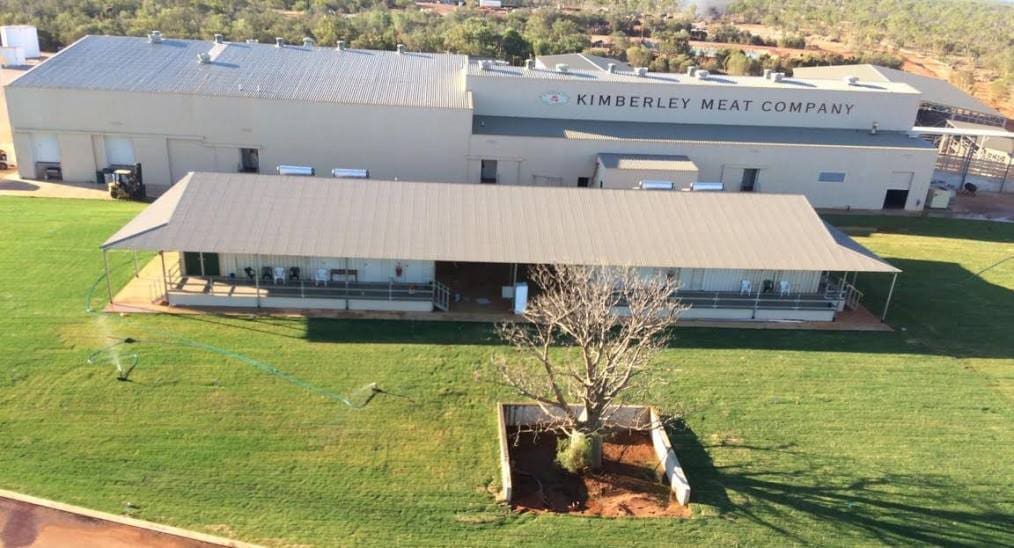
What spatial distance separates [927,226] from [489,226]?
1120 inches

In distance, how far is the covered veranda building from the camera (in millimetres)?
28609

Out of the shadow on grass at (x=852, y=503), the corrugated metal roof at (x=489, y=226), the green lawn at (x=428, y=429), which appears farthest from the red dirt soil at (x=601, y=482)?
the corrugated metal roof at (x=489, y=226)

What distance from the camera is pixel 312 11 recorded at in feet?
351

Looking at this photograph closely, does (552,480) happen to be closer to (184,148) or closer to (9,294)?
(9,294)

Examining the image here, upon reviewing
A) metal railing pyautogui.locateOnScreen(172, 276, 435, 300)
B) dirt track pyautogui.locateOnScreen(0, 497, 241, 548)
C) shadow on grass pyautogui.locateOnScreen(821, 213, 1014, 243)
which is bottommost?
dirt track pyautogui.locateOnScreen(0, 497, 241, 548)

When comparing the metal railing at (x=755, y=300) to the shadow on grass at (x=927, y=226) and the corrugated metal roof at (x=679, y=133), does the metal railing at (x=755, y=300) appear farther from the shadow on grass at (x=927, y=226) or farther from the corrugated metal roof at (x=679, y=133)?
the corrugated metal roof at (x=679, y=133)

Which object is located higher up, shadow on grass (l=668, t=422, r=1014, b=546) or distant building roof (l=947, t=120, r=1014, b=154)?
distant building roof (l=947, t=120, r=1014, b=154)

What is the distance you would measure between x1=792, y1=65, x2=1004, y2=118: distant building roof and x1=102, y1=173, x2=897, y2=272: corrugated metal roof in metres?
31.6

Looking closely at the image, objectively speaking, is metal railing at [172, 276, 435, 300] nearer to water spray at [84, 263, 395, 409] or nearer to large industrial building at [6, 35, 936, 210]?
water spray at [84, 263, 395, 409]

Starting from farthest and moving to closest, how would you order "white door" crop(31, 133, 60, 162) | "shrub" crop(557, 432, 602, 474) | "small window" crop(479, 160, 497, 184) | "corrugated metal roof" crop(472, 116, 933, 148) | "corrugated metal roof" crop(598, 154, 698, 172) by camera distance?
1. "corrugated metal roof" crop(472, 116, 933, 148)
2. "small window" crop(479, 160, 497, 184)
3. "white door" crop(31, 133, 60, 162)
4. "corrugated metal roof" crop(598, 154, 698, 172)
5. "shrub" crop(557, 432, 602, 474)

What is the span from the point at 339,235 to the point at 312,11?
8833cm

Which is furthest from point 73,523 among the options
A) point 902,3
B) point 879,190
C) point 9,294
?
point 902,3

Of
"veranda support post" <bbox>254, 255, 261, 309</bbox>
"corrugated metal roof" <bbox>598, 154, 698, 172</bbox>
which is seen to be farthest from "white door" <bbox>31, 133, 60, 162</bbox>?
"corrugated metal roof" <bbox>598, 154, 698, 172</bbox>

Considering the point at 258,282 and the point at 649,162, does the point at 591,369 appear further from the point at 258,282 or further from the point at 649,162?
the point at 649,162
